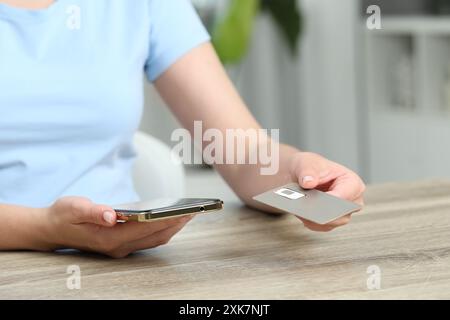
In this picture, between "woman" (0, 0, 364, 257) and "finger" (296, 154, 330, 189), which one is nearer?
"finger" (296, 154, 330, 189)

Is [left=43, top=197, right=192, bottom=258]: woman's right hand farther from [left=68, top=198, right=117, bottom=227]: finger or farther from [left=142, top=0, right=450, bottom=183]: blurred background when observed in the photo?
[left=142, top=0, right=450, bottom=183]: blurred background

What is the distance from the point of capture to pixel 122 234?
37.0 inches

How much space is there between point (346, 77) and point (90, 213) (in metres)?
3.03

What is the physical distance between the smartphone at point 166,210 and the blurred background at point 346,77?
254 centimetres

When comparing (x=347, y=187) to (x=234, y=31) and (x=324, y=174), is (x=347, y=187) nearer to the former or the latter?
(x=324, y=174)

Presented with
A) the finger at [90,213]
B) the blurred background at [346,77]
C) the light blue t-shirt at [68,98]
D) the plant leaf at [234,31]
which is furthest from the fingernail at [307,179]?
the plant leaf at [234,31]

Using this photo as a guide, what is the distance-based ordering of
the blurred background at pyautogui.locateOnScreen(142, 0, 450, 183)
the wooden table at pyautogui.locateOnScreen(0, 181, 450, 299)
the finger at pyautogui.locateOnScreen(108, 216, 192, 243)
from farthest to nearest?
the blurred background at pyautogui.locateOnScreen(142, 0, 450, 183) → the finger at pyautogui.locateOnScreen(108, 216, 192, 243) → the wooden table at pyautogui.locateOnScreen(0, 181, 450, 299)

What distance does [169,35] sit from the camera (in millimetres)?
1343

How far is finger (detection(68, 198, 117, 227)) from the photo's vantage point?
2.98 ft

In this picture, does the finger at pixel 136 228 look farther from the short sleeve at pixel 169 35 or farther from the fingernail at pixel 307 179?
the short sleeve at pixel 169 35

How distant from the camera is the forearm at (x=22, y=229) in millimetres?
999

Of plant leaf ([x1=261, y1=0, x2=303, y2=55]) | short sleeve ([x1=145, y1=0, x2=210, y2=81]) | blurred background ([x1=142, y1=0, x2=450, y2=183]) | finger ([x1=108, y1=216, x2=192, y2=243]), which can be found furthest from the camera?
plant leaf ([x1=261, y1=0, x2=303, y2=55])

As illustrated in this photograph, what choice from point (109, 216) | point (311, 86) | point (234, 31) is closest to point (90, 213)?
point (109, 216)

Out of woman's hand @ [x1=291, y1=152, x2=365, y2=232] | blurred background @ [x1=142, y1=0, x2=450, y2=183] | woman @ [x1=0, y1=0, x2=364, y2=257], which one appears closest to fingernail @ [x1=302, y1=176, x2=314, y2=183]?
woman's hand @ [x1=291, y1=152, x2=365, y2=232]
